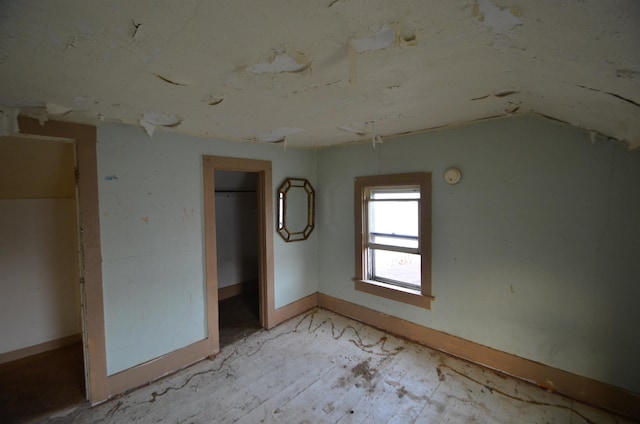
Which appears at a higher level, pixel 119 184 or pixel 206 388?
pixel 119 184

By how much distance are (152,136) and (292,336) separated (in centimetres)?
239

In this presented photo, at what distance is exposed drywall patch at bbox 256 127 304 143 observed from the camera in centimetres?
247

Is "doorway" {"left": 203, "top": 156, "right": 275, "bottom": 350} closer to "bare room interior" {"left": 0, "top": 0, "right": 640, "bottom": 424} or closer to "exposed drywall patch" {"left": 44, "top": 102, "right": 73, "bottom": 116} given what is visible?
"bare room interior" {"left": 0, "top": 0, "right": 640, "bottom": 424}

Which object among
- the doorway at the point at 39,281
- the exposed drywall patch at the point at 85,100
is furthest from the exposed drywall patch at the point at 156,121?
the doorway at the point at 39,281

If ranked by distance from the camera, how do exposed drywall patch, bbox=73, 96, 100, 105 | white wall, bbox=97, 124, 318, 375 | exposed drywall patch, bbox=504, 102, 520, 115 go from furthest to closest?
1. white wall, bbox=97, 124, 318, 375
2. exposed drywall patch, bbox=504, 102, 520, 115
3. exposed drywall patch, bbox=73, 96, 100, 105

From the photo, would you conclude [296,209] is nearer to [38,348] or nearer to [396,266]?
[396,266]

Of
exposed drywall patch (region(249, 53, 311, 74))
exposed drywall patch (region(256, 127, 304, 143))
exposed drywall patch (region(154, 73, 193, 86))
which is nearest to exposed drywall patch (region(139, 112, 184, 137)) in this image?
exposed drywall patch (region(154, 73, 193, 86))

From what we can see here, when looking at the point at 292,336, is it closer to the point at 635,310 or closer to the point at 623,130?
the point at 635,310

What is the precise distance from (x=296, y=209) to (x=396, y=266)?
139 centimetres

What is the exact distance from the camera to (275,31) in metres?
0.95

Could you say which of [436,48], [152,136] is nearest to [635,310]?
[436,48]

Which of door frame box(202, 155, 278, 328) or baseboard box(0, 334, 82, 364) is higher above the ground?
door frame box(202, 155, 278, 328)

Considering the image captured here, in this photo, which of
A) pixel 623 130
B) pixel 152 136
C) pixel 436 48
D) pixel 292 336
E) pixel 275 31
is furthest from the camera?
pixel 292 336

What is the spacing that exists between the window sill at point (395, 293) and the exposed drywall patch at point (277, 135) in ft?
6.09
